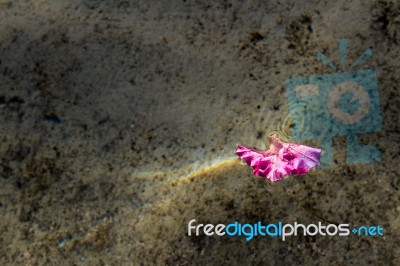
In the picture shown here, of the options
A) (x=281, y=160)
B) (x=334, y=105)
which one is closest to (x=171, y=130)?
(x=281, y=160)

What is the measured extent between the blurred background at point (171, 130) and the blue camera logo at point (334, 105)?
36 millimetres

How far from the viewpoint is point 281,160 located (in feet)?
7.00

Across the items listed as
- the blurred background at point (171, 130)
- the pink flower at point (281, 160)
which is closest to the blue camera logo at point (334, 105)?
the blurred background at point (171, 130)

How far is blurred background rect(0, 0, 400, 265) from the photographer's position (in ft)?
7.48

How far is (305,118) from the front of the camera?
2.34 m

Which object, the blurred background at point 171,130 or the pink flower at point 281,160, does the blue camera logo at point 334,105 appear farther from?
the pink flower at point 281,160

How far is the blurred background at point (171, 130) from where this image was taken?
7.48 ft

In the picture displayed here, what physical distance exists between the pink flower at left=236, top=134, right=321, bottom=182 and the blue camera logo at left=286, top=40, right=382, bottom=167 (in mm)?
156

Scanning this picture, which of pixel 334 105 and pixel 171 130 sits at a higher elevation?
pixel 334 105

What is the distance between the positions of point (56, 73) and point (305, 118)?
121 cm

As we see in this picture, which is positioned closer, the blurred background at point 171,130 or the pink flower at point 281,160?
the pink flower at point 281,160

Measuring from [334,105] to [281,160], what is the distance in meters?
0.43

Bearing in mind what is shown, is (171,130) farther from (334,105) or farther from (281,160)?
(334,105)

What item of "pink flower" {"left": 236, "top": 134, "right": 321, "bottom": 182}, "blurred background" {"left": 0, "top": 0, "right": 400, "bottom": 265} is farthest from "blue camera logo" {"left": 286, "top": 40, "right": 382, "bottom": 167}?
"pink flower" {"left": 236, "top": 134, "right": 321, "bottom": 182}
